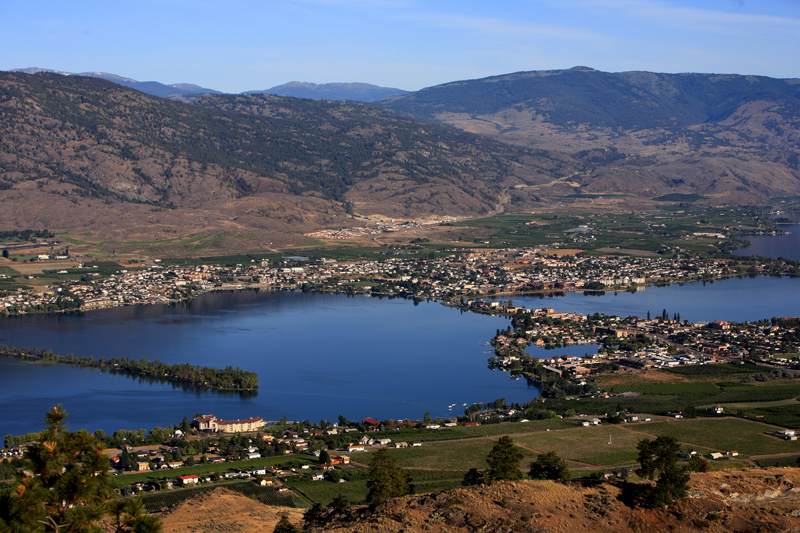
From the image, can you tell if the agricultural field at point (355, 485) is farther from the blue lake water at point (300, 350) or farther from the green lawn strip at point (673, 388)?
the green lawn strip at point (673, 388)

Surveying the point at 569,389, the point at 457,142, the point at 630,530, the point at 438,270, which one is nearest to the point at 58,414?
the point at 630,530

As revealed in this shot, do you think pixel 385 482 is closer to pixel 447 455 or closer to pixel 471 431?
pixel 447 455

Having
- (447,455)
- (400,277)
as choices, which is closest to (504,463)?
(447,455)

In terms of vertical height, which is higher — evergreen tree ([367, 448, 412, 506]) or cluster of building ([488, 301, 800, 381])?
evergreen tree ([367, 448, 412, 506])

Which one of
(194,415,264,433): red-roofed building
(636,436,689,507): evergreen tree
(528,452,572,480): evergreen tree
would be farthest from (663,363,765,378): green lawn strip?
(636,436,689,507): evergreen tree

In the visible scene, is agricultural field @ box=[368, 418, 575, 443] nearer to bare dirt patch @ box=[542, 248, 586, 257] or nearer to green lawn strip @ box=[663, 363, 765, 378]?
green lawn strip @ box=[663, 363, 765, 378]

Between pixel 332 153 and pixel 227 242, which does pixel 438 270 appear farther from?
pixel 332 153
